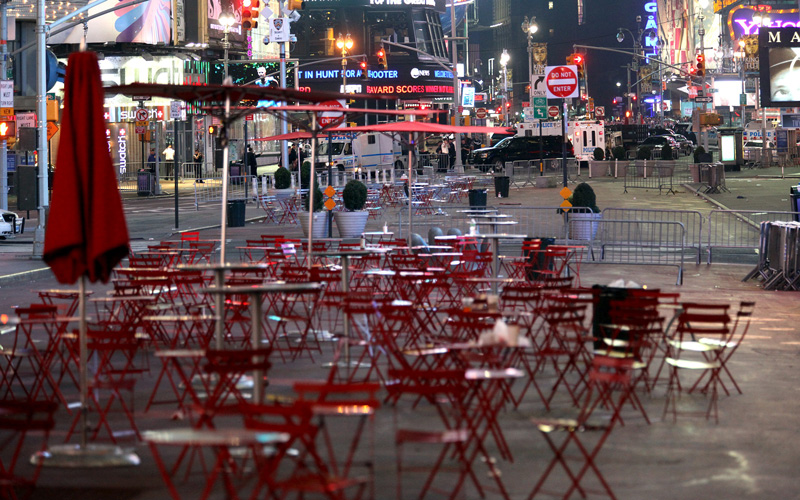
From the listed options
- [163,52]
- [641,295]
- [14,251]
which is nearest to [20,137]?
[14,251]

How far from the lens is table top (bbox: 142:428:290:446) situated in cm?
518

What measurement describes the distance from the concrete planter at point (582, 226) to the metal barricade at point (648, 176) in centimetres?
2146

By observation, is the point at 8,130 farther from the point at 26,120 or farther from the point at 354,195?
the point at 354,195

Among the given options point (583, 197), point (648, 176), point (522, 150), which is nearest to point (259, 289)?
point (583, 197)

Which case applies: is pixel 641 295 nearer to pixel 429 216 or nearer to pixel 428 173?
pixel 429 216

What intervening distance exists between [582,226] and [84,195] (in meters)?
16.1

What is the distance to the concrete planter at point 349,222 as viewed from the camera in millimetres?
26531

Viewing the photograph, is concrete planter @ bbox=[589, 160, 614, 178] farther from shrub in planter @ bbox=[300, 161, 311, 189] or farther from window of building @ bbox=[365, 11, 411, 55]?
Answer: window of building @ bbox=[365, 11, 411, 55]

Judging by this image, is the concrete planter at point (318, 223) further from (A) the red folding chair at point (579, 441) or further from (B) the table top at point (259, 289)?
(A) the red folding chair at point (579, 441)

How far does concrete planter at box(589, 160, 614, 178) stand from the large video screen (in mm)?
15160

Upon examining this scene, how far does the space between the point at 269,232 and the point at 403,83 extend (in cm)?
5969

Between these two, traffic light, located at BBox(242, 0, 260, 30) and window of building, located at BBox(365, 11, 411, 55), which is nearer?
traffic light, located at BBox(242, 0, 260, 30)

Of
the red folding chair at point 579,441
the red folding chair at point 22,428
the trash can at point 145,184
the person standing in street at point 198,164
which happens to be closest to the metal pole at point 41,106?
the red folding chair at point 22,428

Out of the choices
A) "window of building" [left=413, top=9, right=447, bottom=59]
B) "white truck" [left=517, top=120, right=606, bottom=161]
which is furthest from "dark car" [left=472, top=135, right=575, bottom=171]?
"window of building" [left=413, top=9, right=447, bottom=59]
